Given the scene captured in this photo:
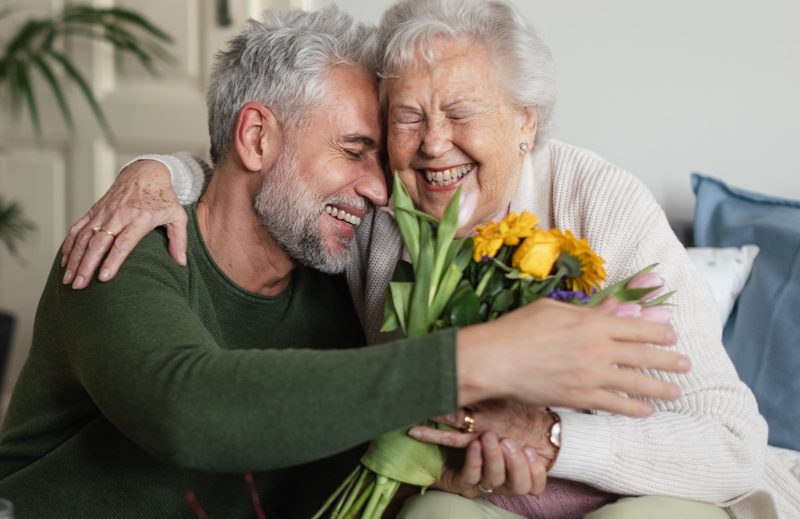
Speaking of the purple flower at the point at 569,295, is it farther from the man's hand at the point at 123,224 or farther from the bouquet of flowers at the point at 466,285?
the man's hand at the point at 123,224

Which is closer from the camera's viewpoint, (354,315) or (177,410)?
(177,410)

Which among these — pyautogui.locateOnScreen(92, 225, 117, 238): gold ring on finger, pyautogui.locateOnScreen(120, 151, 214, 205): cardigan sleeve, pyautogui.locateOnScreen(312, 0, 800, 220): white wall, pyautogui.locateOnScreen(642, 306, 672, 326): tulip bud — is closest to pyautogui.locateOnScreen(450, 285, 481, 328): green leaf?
pyautogui.locateOnScreen(642, 306, 672, 326): tulip bud

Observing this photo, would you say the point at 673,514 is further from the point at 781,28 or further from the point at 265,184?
the point at 781,28

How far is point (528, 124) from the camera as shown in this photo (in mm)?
1319

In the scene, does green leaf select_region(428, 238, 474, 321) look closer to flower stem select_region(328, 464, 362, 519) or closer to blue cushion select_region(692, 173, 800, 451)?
flower stem select_region(328, 464, 362, 519)

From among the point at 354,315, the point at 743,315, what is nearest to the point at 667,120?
the point at 743,315

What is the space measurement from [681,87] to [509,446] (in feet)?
4.14

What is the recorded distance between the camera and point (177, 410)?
2.74 ft

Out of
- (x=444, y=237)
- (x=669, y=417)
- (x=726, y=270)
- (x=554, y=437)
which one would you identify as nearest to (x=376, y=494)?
(x=554, y=437)

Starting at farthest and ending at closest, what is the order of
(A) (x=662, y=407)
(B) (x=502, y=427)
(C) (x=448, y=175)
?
(C) (x=448, y=175)
(A) (x=662, y=407)
(B) (x=502, y=427)

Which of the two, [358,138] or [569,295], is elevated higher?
[358,138]

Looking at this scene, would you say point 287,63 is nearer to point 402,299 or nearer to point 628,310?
point 402,299

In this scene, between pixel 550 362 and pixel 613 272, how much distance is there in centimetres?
46

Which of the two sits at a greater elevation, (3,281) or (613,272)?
(613,272)
